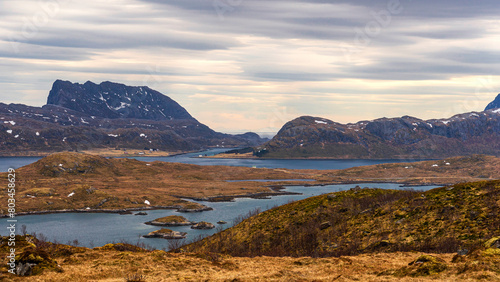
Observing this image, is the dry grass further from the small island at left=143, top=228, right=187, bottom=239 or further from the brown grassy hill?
the small island at left=143, top=228, right=187, bottom=239

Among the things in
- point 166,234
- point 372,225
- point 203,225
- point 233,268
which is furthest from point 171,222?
point 233,268

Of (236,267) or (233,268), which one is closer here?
(233,268)

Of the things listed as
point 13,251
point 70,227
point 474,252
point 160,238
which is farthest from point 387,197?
point 70,227

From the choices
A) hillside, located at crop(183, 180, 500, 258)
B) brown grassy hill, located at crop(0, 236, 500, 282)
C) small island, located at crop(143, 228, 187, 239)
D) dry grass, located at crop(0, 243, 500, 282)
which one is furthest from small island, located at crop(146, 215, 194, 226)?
dry grass, located at crop(0, 243, 500, 282)

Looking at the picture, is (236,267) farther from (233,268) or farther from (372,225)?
(372,225)

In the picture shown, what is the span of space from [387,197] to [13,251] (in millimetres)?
67275

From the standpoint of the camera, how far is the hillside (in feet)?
193

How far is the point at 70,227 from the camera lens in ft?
586

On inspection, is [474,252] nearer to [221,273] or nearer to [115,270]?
[221,273]

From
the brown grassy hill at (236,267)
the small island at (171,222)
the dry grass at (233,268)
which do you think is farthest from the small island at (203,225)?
the dry grass at (233,268)

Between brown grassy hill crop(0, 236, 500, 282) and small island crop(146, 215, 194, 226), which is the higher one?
brown grassy hill crop(0, 236, 500, 282)

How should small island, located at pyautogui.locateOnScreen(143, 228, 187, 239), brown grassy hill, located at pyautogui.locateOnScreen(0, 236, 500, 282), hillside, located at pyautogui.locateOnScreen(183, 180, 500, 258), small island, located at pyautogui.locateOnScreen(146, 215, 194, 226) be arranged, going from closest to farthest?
brown grassy hill, located at pyautogui.locateOnScreen(0, 236, 500, 282) → hillside, located at pyautogui.locateOnScreen(183, 180, 500, 258) → small island, located at pyautogui.locateOnScreen(143, 228, 187, 239) → small island, located at pyautogui.locateOnScreen(146, 215, 194, 226)

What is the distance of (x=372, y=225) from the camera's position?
7288cm

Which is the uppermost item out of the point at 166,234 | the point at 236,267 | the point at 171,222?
the point at 236,267
